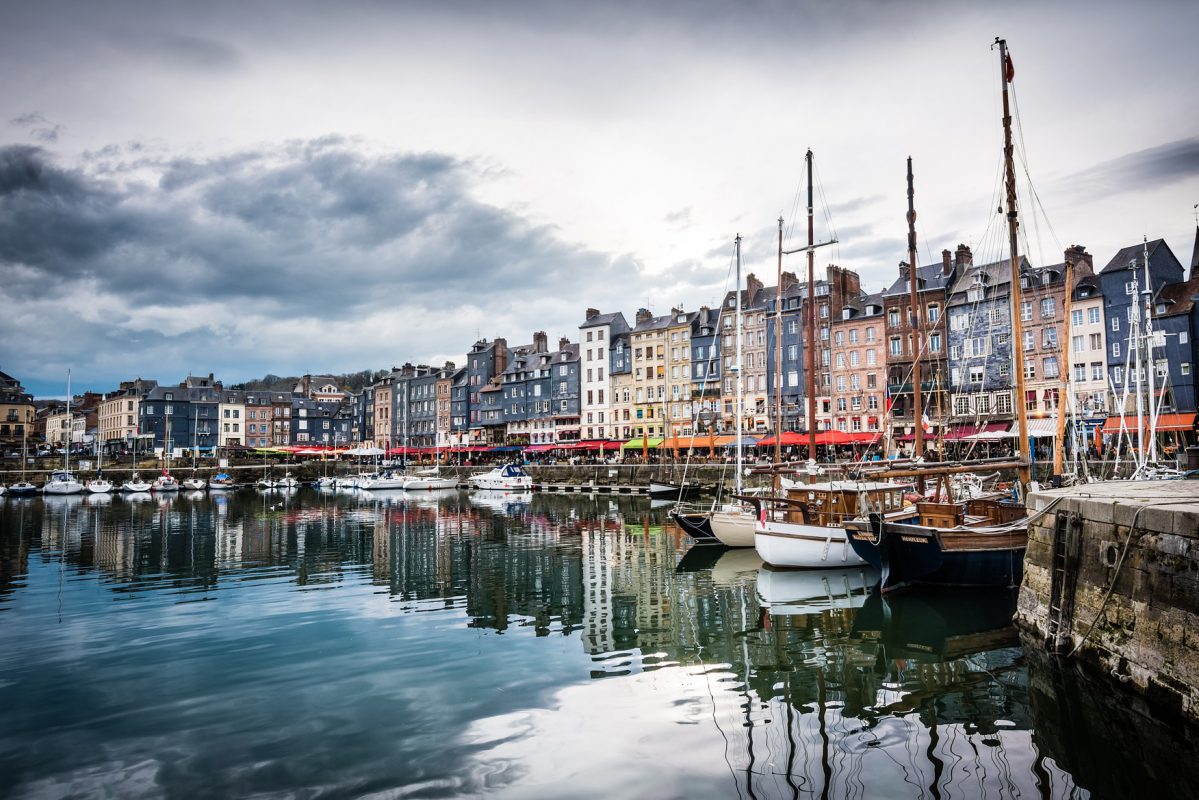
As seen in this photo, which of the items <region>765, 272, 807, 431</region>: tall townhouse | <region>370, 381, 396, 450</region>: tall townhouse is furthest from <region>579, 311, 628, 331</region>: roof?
<region>370, 381, 396, 450</region>: tall townhouse

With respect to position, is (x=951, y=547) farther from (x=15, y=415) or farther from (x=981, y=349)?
(x=15, y=415)

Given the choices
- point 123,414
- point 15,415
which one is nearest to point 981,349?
point 123,414

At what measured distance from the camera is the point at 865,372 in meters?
69.1

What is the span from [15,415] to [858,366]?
130543 millimetres

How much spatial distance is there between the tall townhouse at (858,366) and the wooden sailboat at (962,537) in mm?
46975

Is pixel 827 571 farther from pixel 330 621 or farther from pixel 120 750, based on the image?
pixel 120 750

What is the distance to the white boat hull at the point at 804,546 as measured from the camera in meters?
23.3

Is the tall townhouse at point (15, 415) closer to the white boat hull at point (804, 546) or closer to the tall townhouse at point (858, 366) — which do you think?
the tall townhouse at point (858, 366)

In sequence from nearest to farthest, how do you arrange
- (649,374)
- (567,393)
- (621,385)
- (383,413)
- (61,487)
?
(61,487) < (649,374) < (621,385) < (567,393) < (383,413)

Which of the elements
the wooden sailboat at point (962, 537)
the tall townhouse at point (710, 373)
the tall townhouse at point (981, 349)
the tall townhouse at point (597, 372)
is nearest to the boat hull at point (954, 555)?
the wooden sailboat at point (962, 537)

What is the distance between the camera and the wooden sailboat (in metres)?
18.9

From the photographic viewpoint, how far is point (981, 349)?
61156mm

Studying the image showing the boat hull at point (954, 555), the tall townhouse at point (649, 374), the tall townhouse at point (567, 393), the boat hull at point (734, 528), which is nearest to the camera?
the boat hull at point (954, 555)

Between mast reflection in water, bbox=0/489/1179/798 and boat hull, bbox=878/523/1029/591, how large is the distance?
725mm
